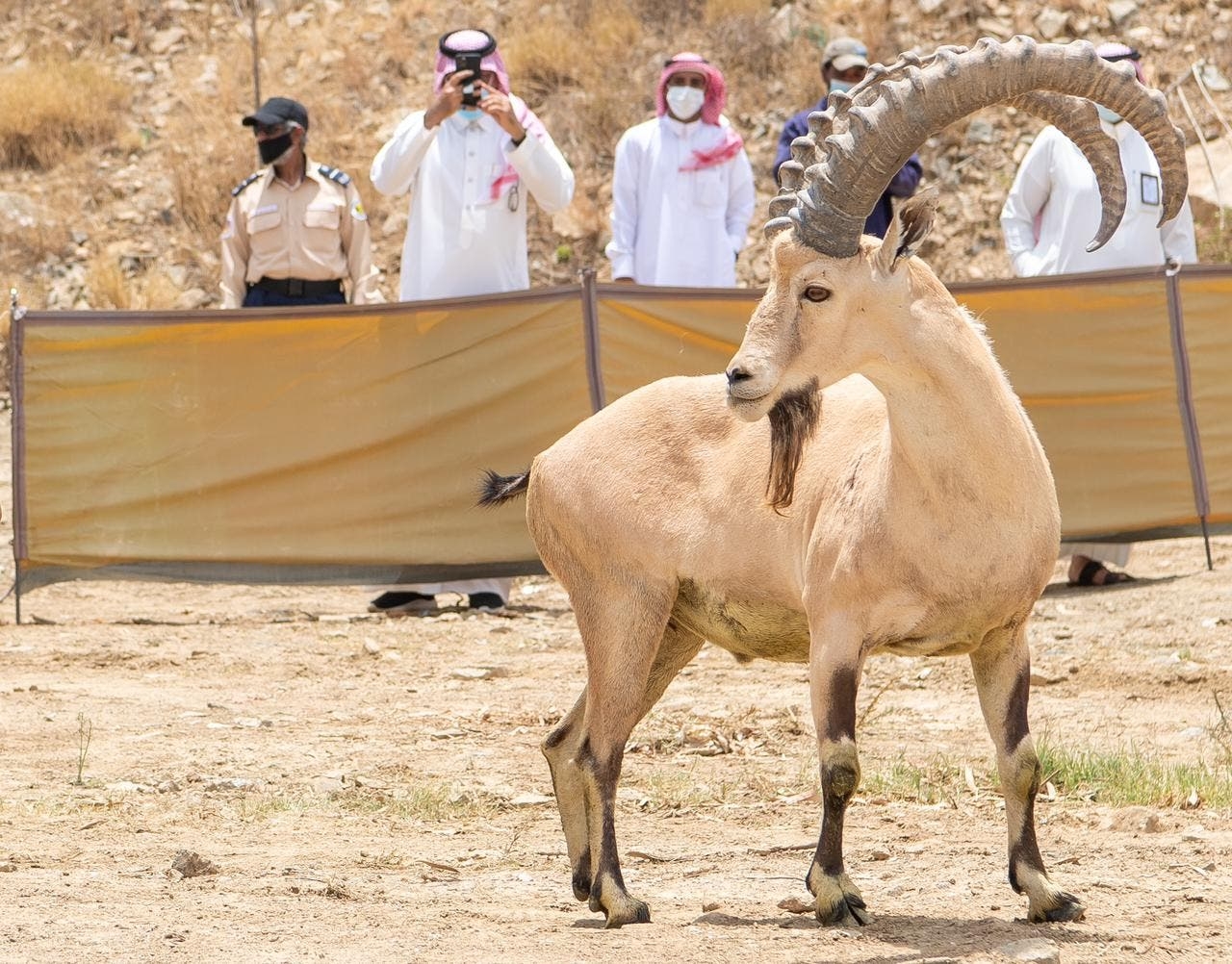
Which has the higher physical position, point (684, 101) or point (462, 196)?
point (684, 101)

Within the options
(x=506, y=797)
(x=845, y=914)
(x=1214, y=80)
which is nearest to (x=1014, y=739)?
(x=845, y=914)

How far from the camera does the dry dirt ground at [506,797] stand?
4922 mm

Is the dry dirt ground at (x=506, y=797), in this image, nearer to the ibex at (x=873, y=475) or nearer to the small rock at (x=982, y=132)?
the ibex at (x=873, y=475)

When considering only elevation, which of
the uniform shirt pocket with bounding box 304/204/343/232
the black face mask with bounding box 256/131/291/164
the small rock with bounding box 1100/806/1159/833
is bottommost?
the small rock with bounding box 1100/806/1159/833

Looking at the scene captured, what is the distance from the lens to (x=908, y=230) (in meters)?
4.91

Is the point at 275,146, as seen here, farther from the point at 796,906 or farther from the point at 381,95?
the point at 381,95

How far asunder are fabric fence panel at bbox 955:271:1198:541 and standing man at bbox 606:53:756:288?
166cm

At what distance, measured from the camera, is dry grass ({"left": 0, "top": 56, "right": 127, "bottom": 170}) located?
70.2 ft

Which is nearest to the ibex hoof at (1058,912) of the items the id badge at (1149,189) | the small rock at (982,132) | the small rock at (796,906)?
the small rock at (796,906)

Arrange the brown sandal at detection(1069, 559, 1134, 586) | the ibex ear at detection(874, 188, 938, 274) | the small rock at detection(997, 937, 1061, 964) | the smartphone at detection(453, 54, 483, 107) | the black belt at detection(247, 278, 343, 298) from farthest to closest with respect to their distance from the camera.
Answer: the black belt at detection(247, 278, 343, 298) < the brown sandal at detection(1069, 559, 1134, 586) < the smartphone at detection(453, 54, 483, 107) < the ibex ear at detection(874, 188, 938, 274) < the small rock at detection(997, 937, 1061, 964)

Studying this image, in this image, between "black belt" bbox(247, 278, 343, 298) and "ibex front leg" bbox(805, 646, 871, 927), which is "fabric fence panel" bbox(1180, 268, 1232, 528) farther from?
"ibex front leg" bbox(805, 646, 871, 927)

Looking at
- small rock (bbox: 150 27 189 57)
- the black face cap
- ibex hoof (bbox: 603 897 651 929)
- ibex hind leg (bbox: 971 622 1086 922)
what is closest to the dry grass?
small rock (bbox: 150 27 189 57)

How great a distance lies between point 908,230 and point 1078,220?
19.7 ft

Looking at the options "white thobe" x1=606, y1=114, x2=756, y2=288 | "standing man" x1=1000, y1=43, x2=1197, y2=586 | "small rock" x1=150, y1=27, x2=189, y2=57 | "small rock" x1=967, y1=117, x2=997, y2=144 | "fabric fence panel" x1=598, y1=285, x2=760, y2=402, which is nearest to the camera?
"fabric fence panel" x1=598, y1=285, x2=760, y2=402
